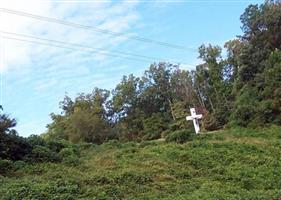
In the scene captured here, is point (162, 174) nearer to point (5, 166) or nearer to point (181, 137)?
point (5, 166)

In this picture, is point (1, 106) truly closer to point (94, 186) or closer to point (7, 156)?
point (7, 156)

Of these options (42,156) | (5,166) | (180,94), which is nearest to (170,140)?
(42,156)

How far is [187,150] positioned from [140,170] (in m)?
4.44

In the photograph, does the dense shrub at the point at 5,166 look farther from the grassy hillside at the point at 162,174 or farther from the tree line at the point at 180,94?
the tree line at the point at 180,94

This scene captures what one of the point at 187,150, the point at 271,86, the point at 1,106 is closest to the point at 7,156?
the point at 1,106

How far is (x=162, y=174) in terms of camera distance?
15891 mm

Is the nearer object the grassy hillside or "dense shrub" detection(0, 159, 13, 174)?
the grassy hillside

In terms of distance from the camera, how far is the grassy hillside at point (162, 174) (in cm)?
1302

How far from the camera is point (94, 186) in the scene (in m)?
13.9

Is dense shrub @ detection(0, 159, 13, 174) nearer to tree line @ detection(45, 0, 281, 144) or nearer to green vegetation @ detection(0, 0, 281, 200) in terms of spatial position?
green vegetation @ detection(0, 0, 281, 200)

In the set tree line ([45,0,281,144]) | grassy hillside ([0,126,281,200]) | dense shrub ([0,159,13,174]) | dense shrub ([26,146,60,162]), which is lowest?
grassy hillside ([0,126,281,200])

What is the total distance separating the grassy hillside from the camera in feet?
42.7

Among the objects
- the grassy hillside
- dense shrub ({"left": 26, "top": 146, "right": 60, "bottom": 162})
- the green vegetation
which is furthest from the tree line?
dense shrub ({"left": 26, "top": 146, "right": 60, "bottom": 162})

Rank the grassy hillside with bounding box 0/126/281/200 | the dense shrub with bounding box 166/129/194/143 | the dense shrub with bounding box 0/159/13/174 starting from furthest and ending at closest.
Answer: the dense shrub with bounding box 166/129/194/143, the dense shrub with bounding box 0/159/13/174, the grassy hillside with bounding box 0/126/281/200
